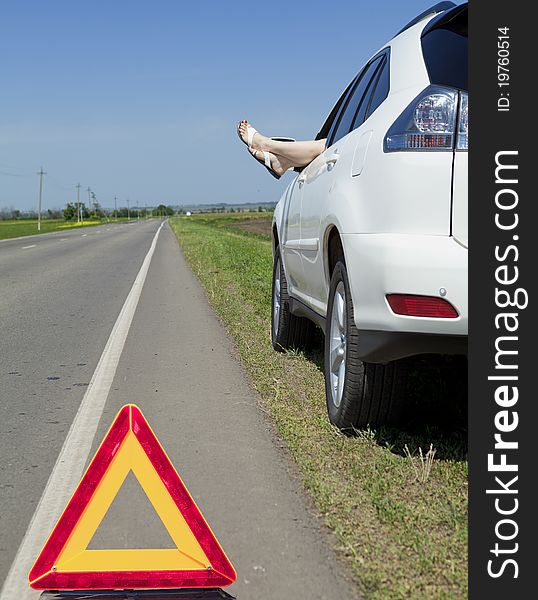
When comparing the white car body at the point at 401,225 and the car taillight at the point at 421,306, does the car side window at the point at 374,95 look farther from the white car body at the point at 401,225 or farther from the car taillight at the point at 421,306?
the car taillight at the point at 421,306

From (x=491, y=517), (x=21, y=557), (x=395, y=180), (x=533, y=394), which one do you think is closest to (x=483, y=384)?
(x=533, y=394)

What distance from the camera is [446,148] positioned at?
3801 mm

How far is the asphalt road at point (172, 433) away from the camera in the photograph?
11.0ft

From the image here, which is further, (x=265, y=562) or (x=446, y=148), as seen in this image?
(x=446, y=148)

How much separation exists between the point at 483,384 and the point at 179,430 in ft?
7.46

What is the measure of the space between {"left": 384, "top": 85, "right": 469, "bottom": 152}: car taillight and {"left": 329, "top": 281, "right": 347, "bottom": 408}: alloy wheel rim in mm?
989

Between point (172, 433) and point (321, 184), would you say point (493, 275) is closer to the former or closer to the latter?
point (321, 184)

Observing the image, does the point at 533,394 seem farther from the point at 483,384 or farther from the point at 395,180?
the point at 395,180

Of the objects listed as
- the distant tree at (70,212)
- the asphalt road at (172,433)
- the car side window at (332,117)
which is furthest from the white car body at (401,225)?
the distant tree at (70,212)

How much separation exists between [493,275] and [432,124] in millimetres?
781

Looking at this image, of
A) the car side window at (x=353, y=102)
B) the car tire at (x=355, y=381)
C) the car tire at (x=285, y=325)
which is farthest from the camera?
the car tire at (x=285, y=325)

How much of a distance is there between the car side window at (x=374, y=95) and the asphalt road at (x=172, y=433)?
1.83m

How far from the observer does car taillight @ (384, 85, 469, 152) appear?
3.79 metres

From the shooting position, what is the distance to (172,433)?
5.08m
